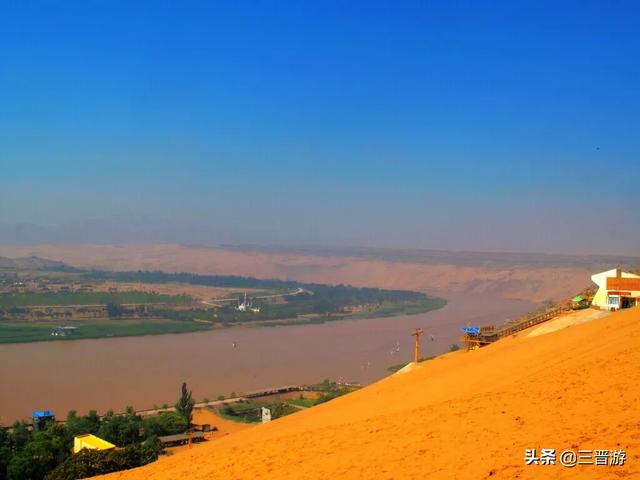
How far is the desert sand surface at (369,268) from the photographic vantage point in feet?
267

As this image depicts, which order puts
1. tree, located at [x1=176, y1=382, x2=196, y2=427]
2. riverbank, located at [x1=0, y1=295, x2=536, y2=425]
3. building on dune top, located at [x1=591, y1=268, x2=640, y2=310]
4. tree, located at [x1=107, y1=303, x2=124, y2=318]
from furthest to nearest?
1. tree, located at [x1=107, y1=303, x2=124, y2=318]
2. riverbank, located at [x1=0, y1=295, x2=536, y2=425]
3. tree, located at [x1=176, y1=382, x2=196, y2=427]
4. building on dune top, located at [x1=591, y1=268, x2=640, y2=310]

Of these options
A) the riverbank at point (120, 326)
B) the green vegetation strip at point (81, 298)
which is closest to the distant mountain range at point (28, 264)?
the green vegetation strip at point (81, 298)

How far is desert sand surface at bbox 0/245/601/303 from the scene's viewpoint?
81.3 meters

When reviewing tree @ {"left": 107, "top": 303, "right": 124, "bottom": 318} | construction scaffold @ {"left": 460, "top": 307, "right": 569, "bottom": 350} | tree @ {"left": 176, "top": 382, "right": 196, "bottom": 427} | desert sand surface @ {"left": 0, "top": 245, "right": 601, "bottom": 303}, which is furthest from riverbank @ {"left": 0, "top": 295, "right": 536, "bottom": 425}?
desert sand surface @ {"left": 0, "top": 245, "right": 601, "bottom": 303}

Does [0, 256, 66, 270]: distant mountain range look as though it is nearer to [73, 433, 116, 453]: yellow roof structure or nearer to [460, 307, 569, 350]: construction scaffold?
[73, 433, 116, 453]: yellow roof structure

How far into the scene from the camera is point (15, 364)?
29.8 metres

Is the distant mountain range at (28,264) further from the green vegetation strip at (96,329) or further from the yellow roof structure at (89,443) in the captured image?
the yellow roof structure at (89,443)

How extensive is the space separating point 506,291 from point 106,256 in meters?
75.4

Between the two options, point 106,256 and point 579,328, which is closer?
point 579,328

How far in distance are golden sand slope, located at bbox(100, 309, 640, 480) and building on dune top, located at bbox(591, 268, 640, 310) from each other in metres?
5.19

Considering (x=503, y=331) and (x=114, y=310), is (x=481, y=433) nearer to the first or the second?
(x=503, y=331)

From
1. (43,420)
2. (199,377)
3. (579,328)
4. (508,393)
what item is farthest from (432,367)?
(199,377)

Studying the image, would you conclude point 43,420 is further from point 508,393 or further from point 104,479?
point 508,393

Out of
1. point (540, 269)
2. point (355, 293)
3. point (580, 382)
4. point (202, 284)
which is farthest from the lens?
point (540, 269)
